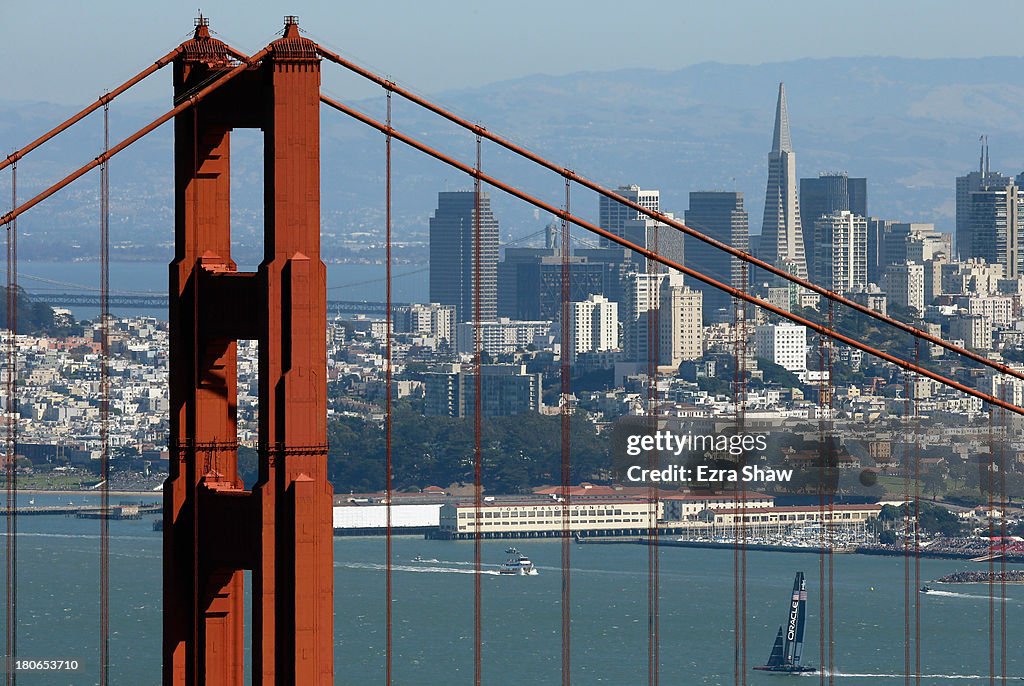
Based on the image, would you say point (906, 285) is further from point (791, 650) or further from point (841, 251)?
point (791, 650)

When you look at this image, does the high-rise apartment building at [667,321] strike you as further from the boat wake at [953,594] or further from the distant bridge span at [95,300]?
the boat wake at [953,594]

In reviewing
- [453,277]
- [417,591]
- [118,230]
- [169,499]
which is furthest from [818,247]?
[169,499]

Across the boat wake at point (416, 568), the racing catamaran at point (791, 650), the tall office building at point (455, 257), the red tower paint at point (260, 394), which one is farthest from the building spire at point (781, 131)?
the red tower paint at point (260, 394)

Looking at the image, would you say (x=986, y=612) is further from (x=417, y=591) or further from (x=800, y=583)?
(x=417, y=591)

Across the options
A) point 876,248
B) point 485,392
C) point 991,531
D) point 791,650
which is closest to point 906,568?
point 991,531

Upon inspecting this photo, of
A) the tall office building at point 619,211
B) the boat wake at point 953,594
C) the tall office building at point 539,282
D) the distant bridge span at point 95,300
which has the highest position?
the tall office building at point 619,211
